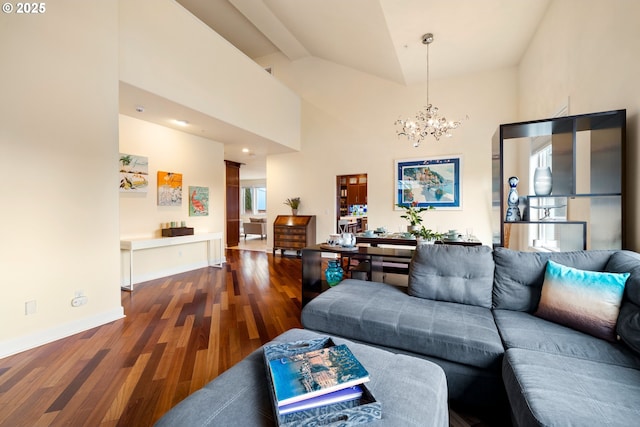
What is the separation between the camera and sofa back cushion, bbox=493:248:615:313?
1.92m

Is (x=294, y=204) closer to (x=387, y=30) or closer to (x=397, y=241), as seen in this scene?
(x=397, y=241)

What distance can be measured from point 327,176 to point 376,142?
1.43 metres

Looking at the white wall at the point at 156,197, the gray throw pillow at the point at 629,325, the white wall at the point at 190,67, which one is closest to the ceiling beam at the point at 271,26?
the white wall at the point at 190,67

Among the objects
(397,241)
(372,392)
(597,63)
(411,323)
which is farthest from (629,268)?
(397,241)

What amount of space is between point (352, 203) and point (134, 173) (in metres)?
4.90

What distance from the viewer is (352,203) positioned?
7.53 metres

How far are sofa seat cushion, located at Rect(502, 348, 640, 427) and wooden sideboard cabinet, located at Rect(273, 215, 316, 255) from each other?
18.5 ft

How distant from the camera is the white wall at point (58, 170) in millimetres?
2447

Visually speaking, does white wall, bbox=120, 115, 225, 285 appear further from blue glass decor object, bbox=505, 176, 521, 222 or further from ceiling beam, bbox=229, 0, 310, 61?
blue glass decor object, bbox=505, 176, 521, 222

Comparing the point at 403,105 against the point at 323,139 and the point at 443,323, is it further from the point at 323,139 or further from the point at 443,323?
the point at 443,323

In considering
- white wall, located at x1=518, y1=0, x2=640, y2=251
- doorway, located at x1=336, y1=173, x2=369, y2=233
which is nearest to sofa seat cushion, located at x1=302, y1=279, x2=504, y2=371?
white wall, located at x1=518, y1=0, x2=640, y2=251

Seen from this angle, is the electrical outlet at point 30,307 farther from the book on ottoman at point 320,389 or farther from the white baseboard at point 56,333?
the book on ottoman at point 320,389

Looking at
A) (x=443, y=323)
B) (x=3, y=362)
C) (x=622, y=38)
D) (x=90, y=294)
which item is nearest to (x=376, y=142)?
(x=622, y=38)

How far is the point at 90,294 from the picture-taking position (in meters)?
2.97
